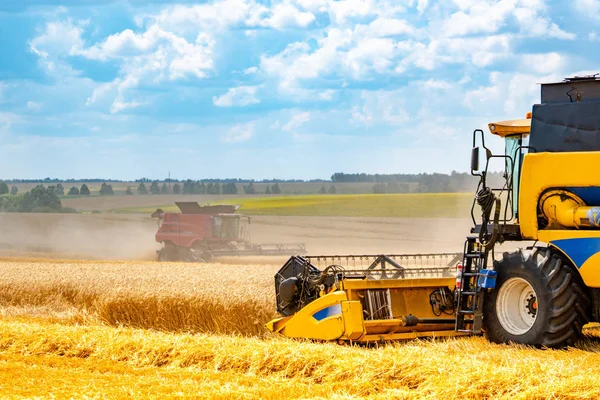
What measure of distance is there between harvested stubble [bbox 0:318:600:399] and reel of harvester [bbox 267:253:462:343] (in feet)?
1.45

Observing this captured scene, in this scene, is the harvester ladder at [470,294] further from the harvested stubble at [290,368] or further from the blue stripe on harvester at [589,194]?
the blue stripe on harvester at [589,194]

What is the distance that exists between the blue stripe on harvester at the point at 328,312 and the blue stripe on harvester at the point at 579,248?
8.39 feet

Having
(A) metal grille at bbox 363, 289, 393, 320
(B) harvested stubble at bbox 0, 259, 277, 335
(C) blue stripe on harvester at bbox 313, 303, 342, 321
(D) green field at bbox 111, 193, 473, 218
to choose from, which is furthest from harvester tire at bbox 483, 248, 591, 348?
(D) green field at bbox 111, 193, 473, 218

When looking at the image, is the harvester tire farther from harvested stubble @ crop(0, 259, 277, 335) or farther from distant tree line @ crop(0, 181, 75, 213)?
distant tree line @ crop(0, 181, 75, 213)

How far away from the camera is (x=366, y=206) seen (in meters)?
66.8

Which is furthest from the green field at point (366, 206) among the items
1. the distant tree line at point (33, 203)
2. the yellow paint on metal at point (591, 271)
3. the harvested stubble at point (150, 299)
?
the yellow paint on metal at point (591, 271)

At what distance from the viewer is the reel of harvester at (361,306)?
10.2 m

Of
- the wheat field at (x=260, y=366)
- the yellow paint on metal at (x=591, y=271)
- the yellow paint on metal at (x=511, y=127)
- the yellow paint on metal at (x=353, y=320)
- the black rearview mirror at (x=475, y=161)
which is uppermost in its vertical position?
the yellow paint on metal at (x=511, y=127)

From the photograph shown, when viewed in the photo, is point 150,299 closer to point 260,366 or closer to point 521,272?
point 260,366

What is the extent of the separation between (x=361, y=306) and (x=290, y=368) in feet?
6.12

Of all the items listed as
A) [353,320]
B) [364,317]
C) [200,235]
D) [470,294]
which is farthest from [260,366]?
[200,235]

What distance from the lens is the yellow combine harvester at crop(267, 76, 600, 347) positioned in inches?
361

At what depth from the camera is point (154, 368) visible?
9172 millimetres

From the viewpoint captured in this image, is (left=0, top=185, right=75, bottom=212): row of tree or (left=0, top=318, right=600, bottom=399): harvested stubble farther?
(left=0, top=185, right=75, bottom=212): row of tree
